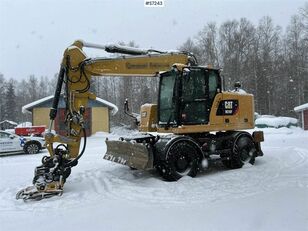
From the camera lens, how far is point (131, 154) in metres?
9.12

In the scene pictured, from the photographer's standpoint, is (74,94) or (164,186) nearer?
(164,186)

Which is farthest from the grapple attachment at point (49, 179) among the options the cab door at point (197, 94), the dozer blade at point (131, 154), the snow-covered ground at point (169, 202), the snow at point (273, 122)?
the snow at point (273, 122)

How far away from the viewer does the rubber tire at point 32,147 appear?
57.1 ft

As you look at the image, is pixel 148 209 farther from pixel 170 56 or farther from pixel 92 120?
pixel 92 120

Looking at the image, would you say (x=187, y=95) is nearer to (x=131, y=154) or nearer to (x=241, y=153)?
(x=131, y=154)

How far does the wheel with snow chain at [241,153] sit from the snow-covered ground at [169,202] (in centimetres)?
41

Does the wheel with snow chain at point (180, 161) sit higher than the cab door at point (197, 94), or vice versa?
the cab door at point (197, 94)

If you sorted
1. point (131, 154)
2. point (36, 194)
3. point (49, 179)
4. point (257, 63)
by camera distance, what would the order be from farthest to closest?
1. point (257, 63)
2. point (131, 154)
3. point (49, 179)
4. point (36, 194)

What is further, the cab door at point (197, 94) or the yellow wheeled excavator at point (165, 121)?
the cab door at point (197, 94)

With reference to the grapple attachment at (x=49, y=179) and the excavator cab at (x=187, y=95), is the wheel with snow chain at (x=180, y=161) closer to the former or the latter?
the excavator cab at (x=187, y=95)

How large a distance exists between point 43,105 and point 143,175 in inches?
822

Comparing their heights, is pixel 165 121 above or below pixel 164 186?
above

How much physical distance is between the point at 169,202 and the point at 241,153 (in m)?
4.28

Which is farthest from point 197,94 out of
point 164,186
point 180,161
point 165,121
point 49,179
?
point 49,179
